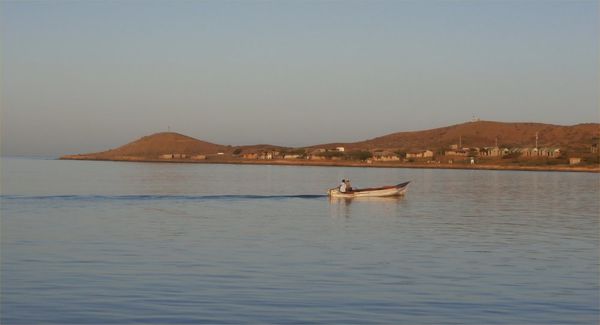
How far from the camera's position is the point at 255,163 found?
198750mm

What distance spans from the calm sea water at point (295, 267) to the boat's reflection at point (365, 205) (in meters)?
2.76

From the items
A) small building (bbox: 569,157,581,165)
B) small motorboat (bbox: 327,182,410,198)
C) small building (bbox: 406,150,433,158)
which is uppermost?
small building (bbox: 406,150,433,158)

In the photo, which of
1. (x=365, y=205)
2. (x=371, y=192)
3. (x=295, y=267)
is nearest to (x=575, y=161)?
(x=371, y=192)

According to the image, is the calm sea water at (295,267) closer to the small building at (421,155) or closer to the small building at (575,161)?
the small building at (575,161)

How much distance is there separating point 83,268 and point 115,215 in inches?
717

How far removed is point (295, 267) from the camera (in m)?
21.6

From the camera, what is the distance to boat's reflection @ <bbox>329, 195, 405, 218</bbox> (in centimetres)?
4429

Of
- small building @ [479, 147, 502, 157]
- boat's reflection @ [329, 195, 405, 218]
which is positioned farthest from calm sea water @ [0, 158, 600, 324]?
small building @ [479, 147, 502, 157]

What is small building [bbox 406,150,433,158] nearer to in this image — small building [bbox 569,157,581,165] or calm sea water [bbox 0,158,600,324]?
small building [bbox 569,157,581,165]

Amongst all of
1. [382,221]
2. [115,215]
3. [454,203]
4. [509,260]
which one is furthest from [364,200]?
[509,260]

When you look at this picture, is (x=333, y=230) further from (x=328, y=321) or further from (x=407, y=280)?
(x=328, y=321)

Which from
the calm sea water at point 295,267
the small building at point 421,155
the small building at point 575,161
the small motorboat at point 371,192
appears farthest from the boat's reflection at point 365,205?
the small building at point 421,155

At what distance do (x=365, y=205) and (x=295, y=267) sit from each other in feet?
96.8

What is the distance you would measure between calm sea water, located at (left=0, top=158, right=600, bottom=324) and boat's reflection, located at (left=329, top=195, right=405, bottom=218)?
2.76 meters
